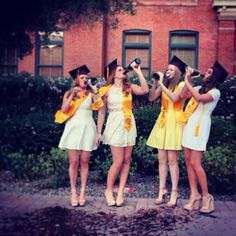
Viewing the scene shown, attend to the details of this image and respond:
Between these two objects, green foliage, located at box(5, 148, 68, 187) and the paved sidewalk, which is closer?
the paved sidewalk

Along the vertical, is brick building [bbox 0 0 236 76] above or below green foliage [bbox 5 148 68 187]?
above

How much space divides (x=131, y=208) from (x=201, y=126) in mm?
1493

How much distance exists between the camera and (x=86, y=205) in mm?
5953

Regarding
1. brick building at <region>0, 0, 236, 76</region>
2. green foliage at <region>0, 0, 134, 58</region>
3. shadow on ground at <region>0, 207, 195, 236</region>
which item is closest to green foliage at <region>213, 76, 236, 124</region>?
shadow on ground at <region>0, 207, 195, 236</region>

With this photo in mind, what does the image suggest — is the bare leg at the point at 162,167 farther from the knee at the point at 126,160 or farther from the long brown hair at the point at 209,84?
the long brown hair at the point at 209,84

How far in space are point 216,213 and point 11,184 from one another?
143 inches

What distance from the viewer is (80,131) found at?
19.1 ft

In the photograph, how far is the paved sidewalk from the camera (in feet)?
16.4

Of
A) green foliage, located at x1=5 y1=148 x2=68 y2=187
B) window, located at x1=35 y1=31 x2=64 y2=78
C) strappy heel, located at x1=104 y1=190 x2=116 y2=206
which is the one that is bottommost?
strappy heel, located at x1=104 y1=190 x2=116 y2=206

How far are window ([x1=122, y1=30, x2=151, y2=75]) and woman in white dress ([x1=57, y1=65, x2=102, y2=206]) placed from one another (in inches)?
439

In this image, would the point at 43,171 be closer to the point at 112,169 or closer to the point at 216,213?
the point at 112,169

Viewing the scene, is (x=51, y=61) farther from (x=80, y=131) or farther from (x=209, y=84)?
(x=209, y=84)

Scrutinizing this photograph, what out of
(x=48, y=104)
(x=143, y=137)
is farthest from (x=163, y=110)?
(x=48, y=104)

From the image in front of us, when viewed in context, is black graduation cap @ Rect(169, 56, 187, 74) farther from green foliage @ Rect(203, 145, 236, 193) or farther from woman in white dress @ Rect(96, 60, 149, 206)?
green foliage @ Rect(203, 145, 236, 193)
